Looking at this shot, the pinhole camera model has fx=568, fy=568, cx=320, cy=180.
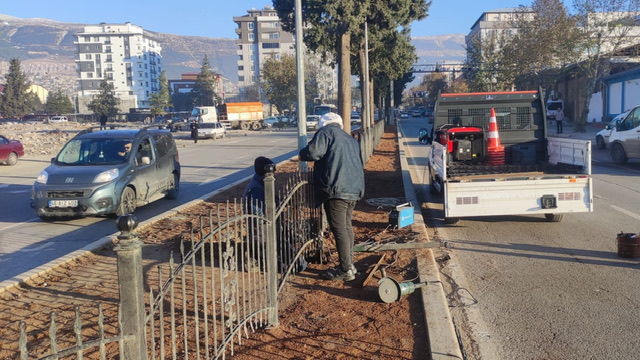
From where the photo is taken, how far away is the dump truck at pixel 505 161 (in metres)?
8.90

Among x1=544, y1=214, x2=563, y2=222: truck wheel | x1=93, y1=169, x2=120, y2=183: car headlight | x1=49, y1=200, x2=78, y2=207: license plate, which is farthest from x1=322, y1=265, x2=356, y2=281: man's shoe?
x1=49, y1=200, x2=78, y2=207: license plate

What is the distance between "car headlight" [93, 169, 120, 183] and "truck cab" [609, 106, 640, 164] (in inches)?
603

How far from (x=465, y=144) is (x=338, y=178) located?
656 cm

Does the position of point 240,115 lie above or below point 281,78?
below

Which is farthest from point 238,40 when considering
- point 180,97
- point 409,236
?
point 409,236

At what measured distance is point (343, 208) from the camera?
601 centimetres

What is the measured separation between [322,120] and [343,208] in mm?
1019

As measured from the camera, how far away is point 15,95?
10538 centimetres

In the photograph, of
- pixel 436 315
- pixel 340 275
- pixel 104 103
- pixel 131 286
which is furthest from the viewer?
pixel 104 103

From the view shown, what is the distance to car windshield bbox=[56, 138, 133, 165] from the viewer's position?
1172cm

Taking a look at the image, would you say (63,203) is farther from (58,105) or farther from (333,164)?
(58,105)

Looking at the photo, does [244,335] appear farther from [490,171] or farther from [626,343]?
[490,171]

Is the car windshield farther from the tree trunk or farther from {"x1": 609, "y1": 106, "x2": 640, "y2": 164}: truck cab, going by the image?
{"x1": 609, "y1": 106, "x2": 640, "y2": 164}: truck cab

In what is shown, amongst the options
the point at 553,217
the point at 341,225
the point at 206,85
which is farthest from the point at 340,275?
the point at 206,85
